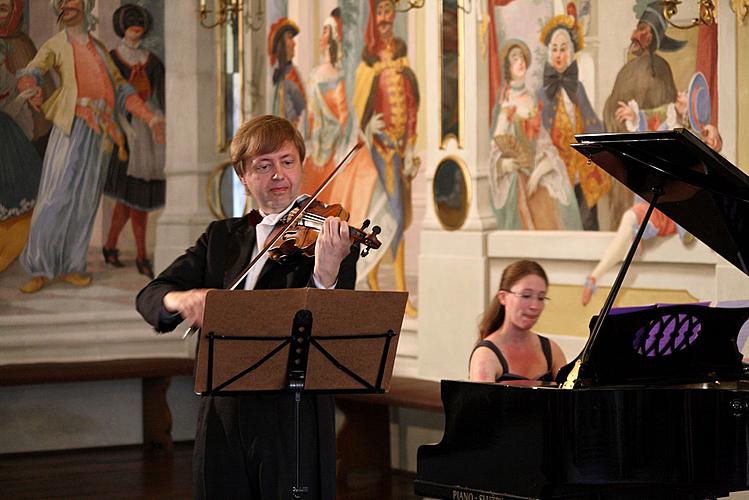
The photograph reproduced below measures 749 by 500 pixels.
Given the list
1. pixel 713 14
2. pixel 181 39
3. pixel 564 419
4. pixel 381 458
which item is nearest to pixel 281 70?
pixel 181 39

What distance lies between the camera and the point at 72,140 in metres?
8.53

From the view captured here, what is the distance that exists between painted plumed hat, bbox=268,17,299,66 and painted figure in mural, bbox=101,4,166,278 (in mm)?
820

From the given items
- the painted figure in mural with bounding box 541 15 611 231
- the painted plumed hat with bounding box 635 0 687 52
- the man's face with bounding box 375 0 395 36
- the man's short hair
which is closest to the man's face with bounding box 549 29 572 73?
the painted figure in mural with bounding box 541 15 611 231

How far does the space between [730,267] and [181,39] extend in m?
4.60

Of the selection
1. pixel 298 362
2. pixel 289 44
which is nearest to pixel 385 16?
pixel 289 44

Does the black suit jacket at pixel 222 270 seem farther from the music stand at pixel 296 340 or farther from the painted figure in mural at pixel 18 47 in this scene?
the painted figure in mural at pixel 18 47

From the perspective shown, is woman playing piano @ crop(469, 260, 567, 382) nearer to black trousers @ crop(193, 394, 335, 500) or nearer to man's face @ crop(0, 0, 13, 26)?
black trousers @ crop(193, 394, 335, 500)

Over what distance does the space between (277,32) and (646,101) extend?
320cm

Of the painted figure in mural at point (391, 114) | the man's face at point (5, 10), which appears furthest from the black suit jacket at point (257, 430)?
the man's face at point (5, 10)

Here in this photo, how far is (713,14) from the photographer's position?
5.83 metres

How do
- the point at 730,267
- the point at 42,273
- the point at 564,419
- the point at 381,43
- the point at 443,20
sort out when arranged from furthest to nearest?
1. the point at 42,273
2. the point at 381,43
3. the point at 443,20
4. the point at 730,267
5. the point at 564,419

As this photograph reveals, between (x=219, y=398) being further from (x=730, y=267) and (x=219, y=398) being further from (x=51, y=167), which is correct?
(x=51, y=167)

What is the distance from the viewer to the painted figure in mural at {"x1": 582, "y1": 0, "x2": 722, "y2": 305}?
Result: 239 inches

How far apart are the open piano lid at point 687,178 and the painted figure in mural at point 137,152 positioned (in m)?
5.11
